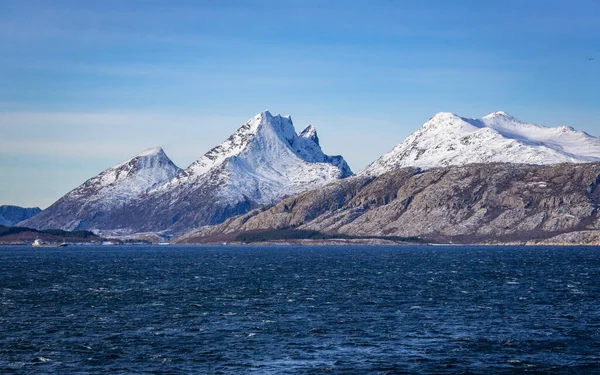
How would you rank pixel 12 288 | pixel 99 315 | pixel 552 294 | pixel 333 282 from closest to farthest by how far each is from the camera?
pixel 99 315, pixel 552 294, pixel 12 288, pixel 333 282

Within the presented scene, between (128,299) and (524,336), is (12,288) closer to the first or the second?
(128,299)

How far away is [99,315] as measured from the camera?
11750cm

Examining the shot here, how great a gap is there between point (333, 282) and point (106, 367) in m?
100

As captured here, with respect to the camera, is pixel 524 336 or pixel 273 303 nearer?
pixel 524 336

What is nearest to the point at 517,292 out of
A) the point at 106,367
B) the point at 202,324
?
the point at 202,324

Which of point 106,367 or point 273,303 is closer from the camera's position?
point 106,367

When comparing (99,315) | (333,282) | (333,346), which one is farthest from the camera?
(333,282)

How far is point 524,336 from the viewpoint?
9619cm

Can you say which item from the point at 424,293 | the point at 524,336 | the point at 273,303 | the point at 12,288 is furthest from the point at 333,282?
the point at 524,336

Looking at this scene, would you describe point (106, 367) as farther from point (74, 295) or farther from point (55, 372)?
point (74, 295)

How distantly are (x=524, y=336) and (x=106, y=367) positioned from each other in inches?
1848

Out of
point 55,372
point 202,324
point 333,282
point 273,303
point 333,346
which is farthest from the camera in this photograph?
point 333,282

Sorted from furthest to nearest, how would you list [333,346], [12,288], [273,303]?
1. [12,288]
2. [273,303]
3. [333,346]

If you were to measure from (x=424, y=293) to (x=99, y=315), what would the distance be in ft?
191
